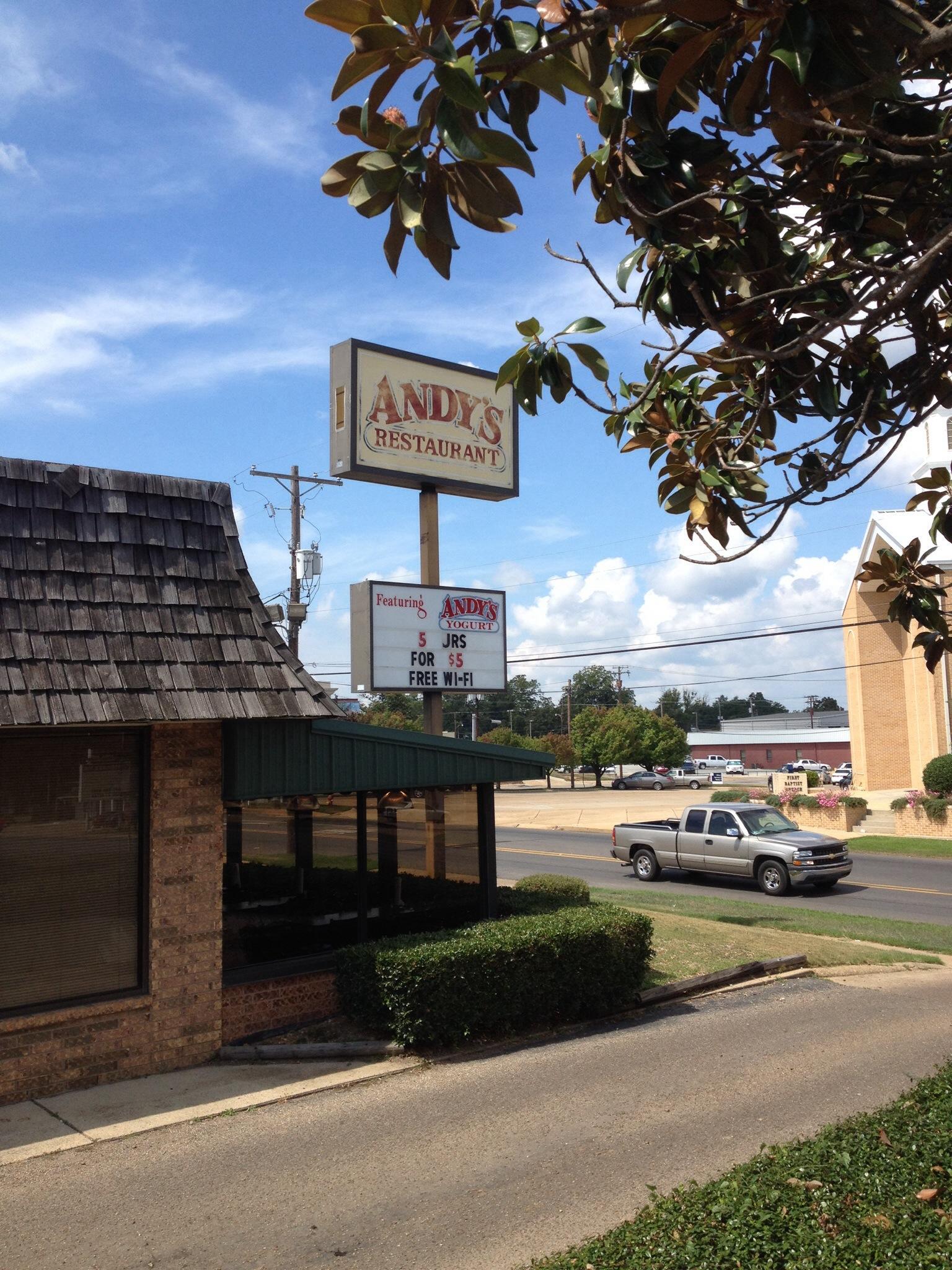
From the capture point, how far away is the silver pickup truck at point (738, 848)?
68.5ft

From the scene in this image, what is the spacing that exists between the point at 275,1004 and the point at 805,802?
31.3 m

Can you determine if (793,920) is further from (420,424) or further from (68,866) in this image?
(68,866)

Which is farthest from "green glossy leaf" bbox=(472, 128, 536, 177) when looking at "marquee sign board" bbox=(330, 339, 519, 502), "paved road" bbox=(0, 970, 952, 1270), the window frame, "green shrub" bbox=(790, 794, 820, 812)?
"green shrub" bbox=(790, 794, 820, 812)

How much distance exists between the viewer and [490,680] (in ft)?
53.2

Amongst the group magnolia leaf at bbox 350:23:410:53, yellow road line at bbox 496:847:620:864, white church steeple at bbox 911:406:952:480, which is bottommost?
yellow road line at bbox 496:847:620:864

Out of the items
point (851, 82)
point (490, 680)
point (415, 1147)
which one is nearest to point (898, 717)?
point (490, 680)

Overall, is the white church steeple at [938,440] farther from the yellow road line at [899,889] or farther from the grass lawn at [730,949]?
the grass lawn at [730,949]

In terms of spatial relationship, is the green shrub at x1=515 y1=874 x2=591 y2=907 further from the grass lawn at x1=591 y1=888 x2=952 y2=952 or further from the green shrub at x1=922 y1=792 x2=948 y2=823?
the green shrub at x1=922 y1=792 x2=948 y2=823

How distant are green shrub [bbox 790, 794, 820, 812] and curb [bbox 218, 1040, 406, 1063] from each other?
30.7 meters

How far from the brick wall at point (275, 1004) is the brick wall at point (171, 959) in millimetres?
237

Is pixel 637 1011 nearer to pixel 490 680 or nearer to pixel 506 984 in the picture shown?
pixel 506 984

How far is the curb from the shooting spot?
28.5 ft

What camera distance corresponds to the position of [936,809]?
3247 cm

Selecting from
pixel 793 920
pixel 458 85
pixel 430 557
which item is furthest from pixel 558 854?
pixel 458 85
